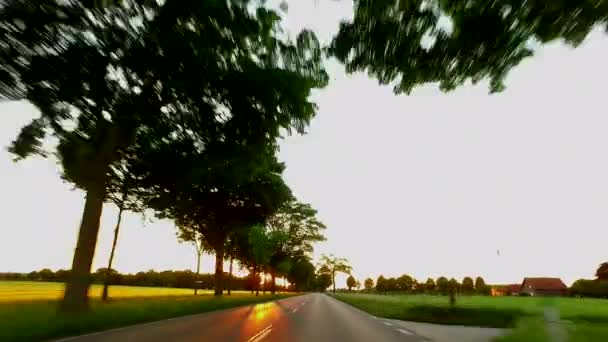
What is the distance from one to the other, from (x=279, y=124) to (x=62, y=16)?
5899 mm

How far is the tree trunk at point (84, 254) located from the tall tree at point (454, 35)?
11.3 m

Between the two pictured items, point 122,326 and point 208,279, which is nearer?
point 122,326

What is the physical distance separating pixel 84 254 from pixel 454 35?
1316cm

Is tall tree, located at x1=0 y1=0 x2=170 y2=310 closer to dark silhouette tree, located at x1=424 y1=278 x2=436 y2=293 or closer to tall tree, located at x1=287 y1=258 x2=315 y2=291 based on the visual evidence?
tall tree, located at x1=287 y1=258 x2=315 y2=291

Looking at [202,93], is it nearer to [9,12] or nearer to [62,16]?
[62,16]

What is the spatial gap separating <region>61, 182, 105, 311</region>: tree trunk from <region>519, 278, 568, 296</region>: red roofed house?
426ft

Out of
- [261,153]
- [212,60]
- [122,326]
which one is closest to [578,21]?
[212,60]

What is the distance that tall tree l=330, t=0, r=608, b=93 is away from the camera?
4949 millimetres

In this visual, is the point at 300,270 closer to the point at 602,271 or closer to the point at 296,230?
the point at 296,230

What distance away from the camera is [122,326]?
13.3m

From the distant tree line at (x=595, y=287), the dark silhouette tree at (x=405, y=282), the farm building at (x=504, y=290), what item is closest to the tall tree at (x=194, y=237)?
the distant tree line at (x=595, y=287)

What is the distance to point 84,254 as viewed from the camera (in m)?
14.2

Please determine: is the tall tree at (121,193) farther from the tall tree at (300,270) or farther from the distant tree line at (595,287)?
the distant tree line at (595,287)

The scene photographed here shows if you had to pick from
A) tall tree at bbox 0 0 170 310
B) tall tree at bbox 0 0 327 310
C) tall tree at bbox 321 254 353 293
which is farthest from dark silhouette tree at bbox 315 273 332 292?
tall tree at bbox 0 0 170 310
